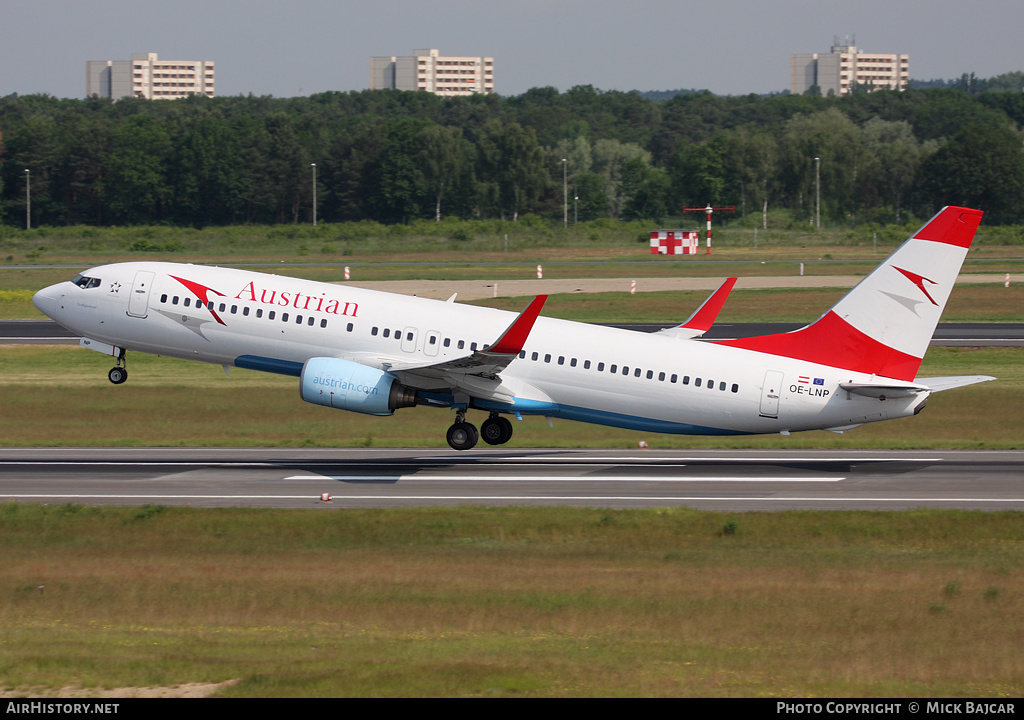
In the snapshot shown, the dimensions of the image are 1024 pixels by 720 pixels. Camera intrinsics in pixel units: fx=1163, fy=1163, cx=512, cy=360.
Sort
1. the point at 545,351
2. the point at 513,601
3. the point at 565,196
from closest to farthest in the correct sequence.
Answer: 1. the point at 513,601
2. the point at 545,351
3. the point at 565,196

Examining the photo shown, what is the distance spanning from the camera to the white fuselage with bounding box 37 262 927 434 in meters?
36.5

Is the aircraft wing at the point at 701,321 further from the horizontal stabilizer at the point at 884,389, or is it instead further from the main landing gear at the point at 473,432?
the horizontal stabilizer at the point at 884,389

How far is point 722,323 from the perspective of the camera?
73.3 metres

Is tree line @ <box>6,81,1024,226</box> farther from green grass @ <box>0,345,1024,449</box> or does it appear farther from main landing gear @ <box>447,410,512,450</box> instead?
main landing gear @ <box>447,410,512,450</box>

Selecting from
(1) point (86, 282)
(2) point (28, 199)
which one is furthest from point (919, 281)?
(2) point (28, 199)

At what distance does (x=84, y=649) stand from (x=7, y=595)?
5.18m

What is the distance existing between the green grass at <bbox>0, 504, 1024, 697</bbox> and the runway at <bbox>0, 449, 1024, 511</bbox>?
231cm

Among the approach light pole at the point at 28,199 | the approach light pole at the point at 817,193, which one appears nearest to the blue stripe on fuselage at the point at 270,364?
the approach light pole at the point at 28,199

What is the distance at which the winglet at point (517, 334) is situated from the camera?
3384 cm

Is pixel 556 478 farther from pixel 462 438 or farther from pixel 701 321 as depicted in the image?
pixel 701 321

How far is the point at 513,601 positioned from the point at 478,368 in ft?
49.2

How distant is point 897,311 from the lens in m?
35.8

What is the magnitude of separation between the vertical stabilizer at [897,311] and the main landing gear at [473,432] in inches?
380
